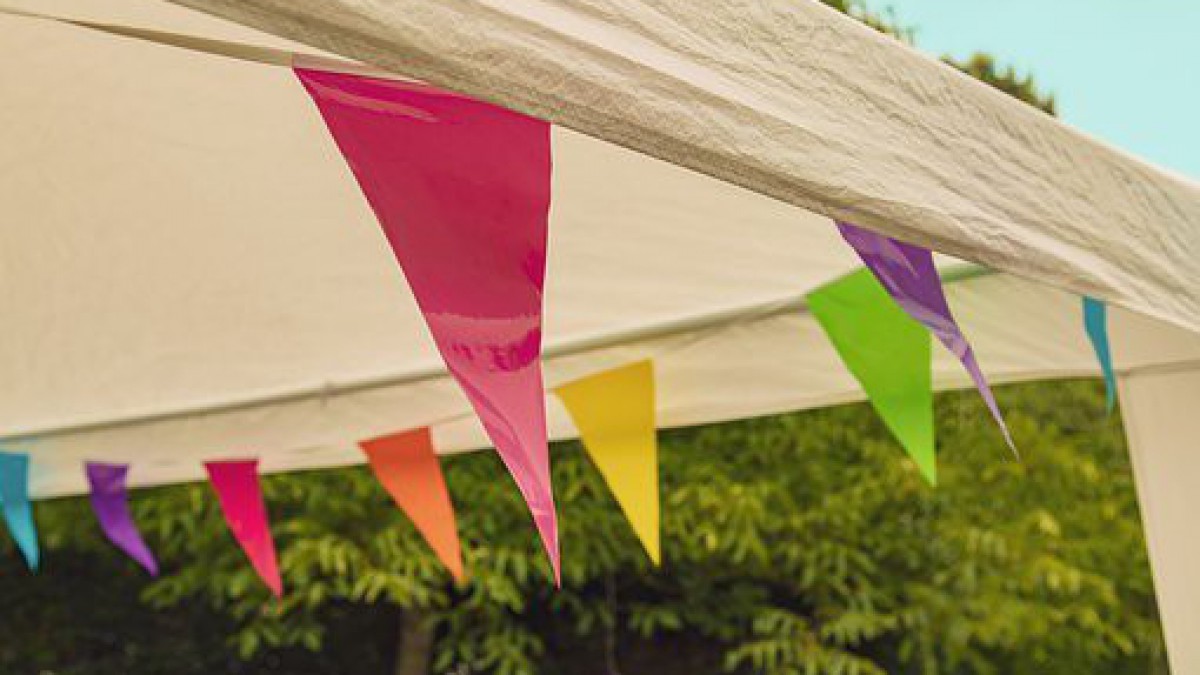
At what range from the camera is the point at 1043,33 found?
5246mm

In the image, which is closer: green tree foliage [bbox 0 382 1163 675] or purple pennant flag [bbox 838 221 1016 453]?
purple pennant flag [bbox 838 221 1016 453]

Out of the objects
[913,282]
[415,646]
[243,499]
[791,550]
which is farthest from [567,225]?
[415,646]

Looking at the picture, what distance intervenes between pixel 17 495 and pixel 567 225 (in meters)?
1.35

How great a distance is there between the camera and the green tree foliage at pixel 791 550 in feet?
13.3

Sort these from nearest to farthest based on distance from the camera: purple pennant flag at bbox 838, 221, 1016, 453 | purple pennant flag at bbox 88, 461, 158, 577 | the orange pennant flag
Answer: purple pennant flag at bbox 838, 221, 1016, 453
the orange pennant flag
purple pennant flag at bbox 88, 461, 158, 577

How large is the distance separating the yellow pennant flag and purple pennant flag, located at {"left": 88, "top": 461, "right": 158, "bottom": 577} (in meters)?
1.02

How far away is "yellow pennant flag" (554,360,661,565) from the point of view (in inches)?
77.2

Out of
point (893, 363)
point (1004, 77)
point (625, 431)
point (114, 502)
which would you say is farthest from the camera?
point (1004, 77)

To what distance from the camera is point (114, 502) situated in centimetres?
270

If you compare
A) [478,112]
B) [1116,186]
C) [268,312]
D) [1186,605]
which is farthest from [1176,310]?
[268,312]

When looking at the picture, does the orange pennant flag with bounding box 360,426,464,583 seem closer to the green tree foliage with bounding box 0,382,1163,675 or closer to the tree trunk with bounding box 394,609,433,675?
the green tree foliage with bounding box 0,382,1163,675

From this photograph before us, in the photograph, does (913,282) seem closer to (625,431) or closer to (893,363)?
(893,363)

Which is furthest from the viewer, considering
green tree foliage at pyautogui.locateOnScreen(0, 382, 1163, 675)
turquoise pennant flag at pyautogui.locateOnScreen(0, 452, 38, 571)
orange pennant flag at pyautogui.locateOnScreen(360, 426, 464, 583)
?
green tree foliage at pyautogui.locateOnScreen(0, 382, 1163, 675)

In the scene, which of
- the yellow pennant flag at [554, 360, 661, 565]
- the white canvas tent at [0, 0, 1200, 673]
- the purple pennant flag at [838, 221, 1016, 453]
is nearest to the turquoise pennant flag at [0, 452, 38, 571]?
the white canvas tent at [0, 0, 1200, 673]
